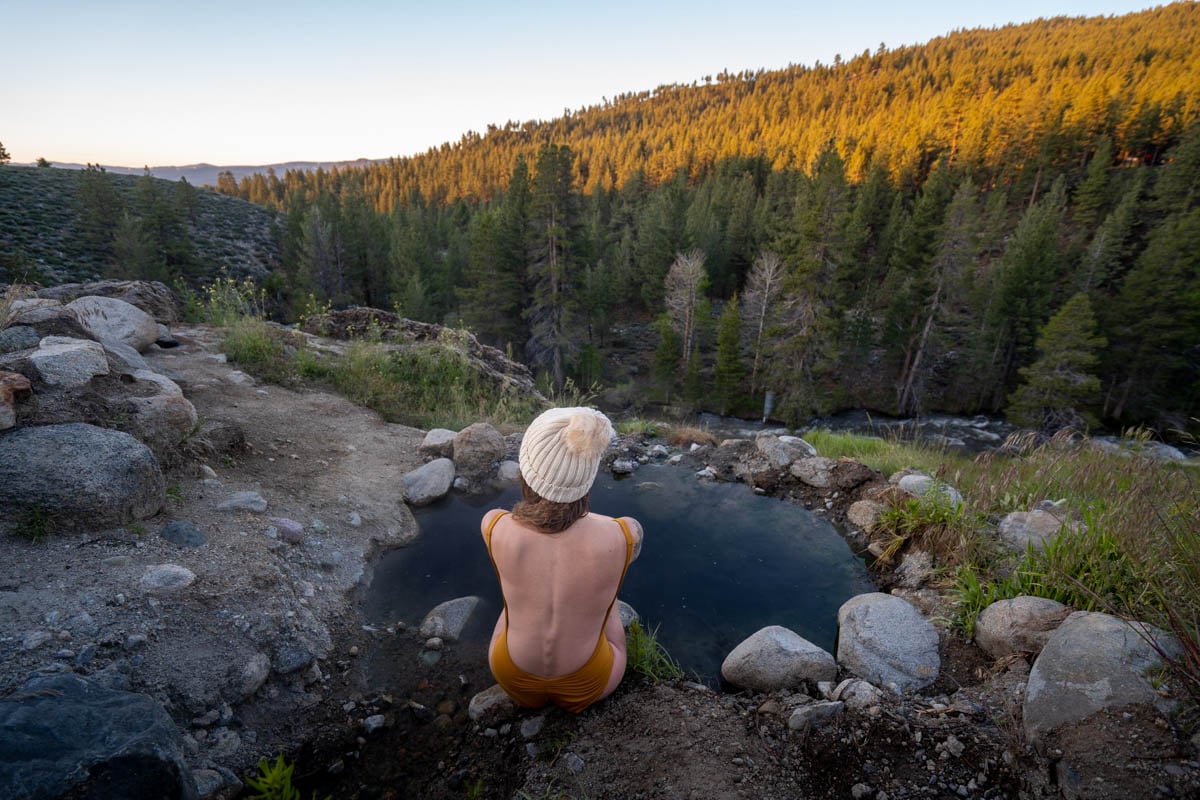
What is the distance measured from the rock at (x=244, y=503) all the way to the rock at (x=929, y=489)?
602cm

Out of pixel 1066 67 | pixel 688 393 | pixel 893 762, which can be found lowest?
pixel 688 393

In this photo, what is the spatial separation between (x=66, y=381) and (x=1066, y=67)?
121m

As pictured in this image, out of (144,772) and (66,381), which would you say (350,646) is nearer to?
(144,772)

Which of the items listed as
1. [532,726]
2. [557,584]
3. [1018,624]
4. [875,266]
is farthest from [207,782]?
[875,266]

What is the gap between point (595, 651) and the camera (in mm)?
2525

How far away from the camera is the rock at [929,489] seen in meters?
4.54

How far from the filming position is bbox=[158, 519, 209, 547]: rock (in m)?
3.34

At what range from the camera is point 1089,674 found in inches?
85.4

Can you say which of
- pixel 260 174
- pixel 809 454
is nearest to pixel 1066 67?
pixel 809 454

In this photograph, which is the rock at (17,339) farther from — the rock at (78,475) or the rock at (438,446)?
the rock at (438,446)

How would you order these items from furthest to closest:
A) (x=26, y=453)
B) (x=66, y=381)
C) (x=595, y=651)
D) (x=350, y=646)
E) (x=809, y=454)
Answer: (x=809, y=454) → (x=66, y=381) → (x=350, y=646) → (x=26, y=453) → (x=595, y=651)

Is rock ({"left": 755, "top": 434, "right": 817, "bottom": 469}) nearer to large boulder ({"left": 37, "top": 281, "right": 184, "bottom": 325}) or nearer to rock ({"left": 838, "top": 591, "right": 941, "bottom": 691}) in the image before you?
rock ({"left": 838, "top": 591, "right": 941, "bottom": 691})

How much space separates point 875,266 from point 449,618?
127 ft

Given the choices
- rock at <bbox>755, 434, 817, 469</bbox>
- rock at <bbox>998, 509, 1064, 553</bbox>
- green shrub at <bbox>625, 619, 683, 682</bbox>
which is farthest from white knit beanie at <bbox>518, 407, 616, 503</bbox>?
rock at <bbox>755, 434, 817, 469</bbox>
